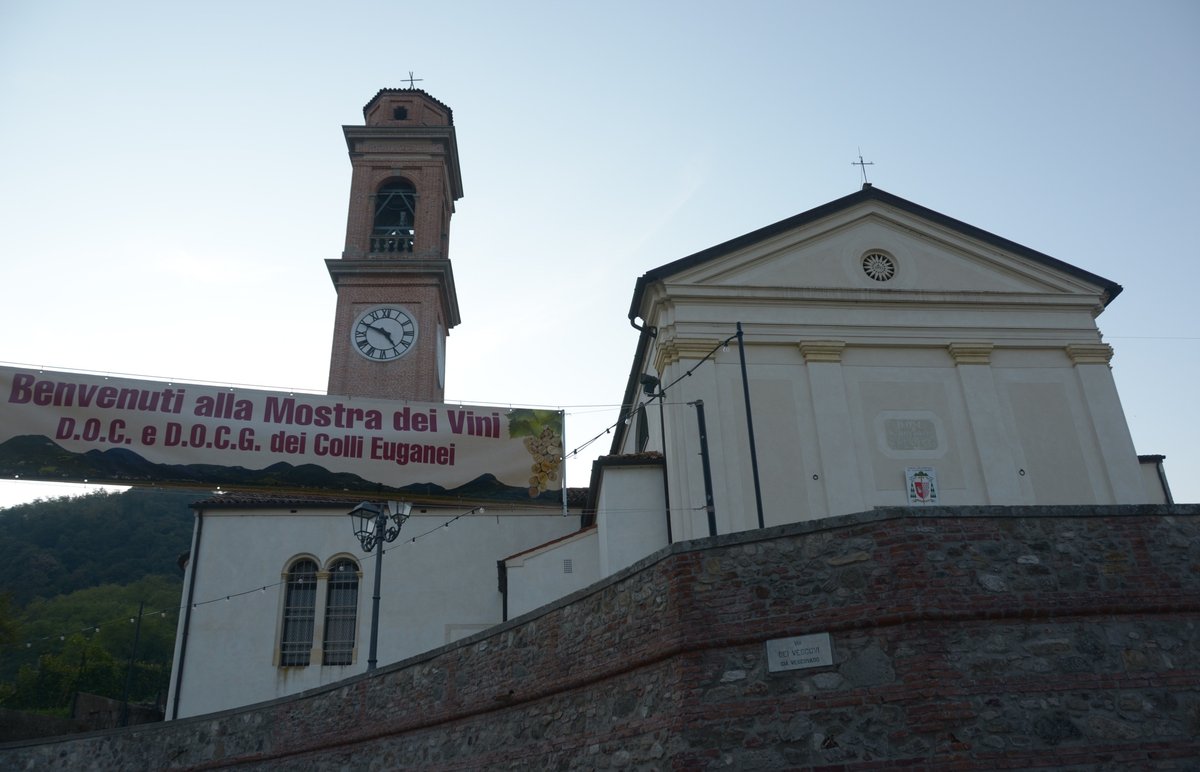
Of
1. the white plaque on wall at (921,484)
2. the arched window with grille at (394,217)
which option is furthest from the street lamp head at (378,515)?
→ the arched window with grille at (394,217)

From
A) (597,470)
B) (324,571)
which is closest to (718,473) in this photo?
(597,470)

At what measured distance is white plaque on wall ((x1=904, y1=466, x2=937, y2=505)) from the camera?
20.6m

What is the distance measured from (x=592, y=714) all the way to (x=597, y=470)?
11.6 m

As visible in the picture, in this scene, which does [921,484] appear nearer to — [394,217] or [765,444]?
[765,444]

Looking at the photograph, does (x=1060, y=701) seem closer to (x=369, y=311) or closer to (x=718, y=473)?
(x=718, y=473)

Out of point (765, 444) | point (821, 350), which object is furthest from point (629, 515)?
point (821, 350)

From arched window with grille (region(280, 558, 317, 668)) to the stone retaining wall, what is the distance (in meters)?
15.1

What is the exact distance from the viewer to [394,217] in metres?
34.5

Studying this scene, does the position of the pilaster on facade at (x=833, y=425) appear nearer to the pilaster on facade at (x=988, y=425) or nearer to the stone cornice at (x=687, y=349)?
the stone cornice at (x=687, y=349)

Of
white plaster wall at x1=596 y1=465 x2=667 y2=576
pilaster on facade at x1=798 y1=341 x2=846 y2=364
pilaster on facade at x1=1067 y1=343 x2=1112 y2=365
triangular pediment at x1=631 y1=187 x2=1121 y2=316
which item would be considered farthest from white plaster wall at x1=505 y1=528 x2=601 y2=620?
pilaster on facade at x1=1067 y1=343 x2=1112 y2=365

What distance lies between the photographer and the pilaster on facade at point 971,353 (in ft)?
72.6

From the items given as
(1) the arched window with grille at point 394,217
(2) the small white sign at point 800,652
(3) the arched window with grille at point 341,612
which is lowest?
(2) the small white sign at point 800,652

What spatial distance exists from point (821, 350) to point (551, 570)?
7.62 meters

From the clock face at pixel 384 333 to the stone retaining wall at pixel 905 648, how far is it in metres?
22.1
